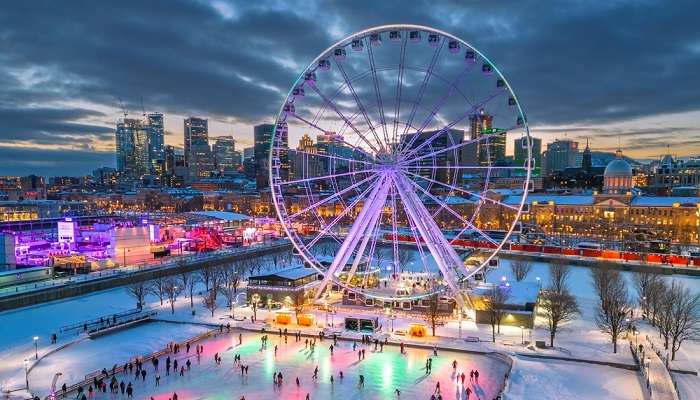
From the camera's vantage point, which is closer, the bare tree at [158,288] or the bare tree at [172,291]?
the bare tree at [172,291]

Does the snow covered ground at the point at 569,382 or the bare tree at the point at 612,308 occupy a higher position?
the bare tree at the point at 612,308

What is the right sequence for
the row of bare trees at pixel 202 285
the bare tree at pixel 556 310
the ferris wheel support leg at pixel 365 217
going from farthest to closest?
the row of bare trees at pixel 202 285
the ferris wheel support leg at pixel 365 217
the bare tree at pixel 556 310

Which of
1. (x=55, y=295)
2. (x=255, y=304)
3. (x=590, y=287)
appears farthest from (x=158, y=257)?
(x=590, y=287)

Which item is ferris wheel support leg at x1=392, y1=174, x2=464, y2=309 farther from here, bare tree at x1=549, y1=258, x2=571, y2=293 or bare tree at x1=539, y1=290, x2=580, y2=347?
bare tree at x1=549, y1=258, x2=571, y2=293

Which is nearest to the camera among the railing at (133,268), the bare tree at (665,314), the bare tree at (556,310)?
the bare tree at (665,314)

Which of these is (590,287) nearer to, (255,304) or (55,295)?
(255,304)

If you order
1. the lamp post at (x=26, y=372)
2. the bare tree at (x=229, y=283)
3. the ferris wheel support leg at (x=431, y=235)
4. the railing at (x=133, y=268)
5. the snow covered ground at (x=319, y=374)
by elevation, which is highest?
the ferris wheel support leg at (x=431, y=235)

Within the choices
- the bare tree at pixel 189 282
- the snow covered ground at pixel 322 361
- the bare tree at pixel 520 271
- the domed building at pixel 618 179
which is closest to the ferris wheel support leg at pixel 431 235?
the snow covered ground at pixel 322 361

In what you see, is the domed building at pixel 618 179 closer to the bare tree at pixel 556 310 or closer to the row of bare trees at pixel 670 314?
the row of bare trees at pixel 670 314
